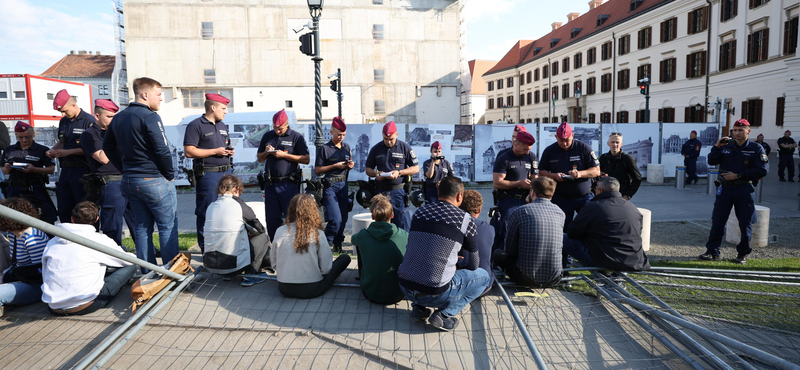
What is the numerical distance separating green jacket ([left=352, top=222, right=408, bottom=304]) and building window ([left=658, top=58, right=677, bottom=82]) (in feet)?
129

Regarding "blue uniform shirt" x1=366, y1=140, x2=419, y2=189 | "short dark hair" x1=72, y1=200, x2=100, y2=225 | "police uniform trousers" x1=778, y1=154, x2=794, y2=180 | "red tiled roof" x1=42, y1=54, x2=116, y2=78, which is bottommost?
"police uniform trousers" x1=778, y1=154, x2=794, y2=180

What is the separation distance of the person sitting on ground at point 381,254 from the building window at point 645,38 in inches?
1640

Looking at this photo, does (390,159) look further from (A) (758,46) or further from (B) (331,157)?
(A) (758,46)

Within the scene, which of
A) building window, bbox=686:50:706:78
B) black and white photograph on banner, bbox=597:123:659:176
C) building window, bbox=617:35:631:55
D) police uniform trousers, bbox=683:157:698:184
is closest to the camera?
police uniform trousers, bbox=683:157:698:184

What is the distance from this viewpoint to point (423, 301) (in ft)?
12.4

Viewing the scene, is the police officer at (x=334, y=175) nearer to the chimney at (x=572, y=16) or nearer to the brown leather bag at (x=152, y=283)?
the brown leather bag at (x=152, y=283)

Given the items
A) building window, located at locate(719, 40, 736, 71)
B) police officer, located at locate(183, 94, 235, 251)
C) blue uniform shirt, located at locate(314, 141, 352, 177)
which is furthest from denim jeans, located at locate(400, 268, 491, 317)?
building window, located at locate(719, 40, 736, 71)

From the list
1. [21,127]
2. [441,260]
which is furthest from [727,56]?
[21,127]

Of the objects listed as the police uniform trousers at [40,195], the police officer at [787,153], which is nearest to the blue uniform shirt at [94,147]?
the police uniform trousers at [40,195]

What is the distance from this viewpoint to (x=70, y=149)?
5.75 m

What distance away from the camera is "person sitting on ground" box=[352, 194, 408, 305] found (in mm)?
4152

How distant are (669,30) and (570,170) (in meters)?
37.8

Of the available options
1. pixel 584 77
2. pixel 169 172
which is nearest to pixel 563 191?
pixel 169 172

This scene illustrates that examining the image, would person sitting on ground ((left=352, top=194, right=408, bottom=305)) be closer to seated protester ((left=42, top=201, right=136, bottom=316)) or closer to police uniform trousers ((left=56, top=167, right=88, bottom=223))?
seated protester ((left=42, top=201, right=136, bottom=316))
